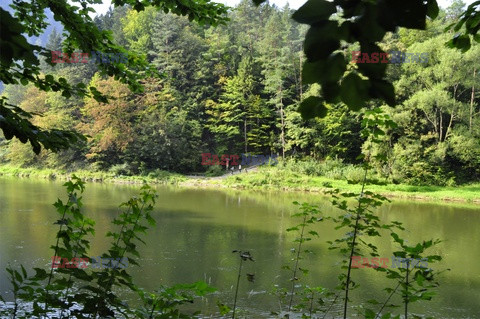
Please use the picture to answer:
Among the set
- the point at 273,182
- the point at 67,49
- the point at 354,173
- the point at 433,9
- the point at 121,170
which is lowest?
the point at 273,182

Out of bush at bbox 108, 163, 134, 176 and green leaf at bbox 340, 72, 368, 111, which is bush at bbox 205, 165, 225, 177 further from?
green leaf at bbox 340, 72, 368, 111

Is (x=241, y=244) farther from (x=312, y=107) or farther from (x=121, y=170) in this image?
(x=121, y=170)

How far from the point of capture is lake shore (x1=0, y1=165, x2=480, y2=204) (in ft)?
50.5

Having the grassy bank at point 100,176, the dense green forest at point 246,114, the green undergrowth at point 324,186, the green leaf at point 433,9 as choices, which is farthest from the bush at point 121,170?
the green leaf at point 433,9

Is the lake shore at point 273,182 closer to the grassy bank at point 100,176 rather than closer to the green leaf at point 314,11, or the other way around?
the grassy bank at point 100,176

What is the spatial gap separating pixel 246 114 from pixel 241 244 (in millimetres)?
17151

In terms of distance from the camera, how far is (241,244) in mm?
7676

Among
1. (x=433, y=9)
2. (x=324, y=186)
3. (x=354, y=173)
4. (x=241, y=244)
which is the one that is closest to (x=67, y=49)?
(x=433, y=9)

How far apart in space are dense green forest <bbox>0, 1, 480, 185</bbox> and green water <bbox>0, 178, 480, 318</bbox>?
508 centimetres

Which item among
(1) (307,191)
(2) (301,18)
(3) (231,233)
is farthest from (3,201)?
(2) (301,18)

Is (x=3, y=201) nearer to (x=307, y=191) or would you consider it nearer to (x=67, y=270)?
(x=307, y=191)

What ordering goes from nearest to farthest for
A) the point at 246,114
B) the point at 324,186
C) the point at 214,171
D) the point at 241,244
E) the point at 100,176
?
the point at 241,244, the point at 324,186, the point at 100,176, the point at 214,171, the point at 246,114

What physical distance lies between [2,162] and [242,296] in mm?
27196

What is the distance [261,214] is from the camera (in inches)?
438
